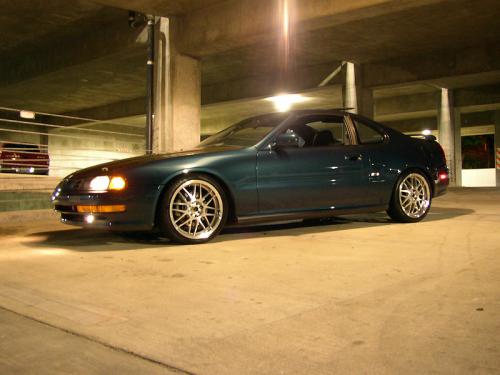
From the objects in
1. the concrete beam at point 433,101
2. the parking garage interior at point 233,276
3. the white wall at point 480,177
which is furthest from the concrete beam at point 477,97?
the white wall at point 480,177

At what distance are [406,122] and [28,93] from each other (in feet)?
71.7

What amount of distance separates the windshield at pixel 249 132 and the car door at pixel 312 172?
7.4 inches

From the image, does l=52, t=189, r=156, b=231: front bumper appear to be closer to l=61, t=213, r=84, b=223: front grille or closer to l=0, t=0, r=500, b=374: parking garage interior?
l=61, t=213, r=84, b=223: front grille

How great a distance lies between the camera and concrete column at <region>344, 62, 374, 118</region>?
1964cm

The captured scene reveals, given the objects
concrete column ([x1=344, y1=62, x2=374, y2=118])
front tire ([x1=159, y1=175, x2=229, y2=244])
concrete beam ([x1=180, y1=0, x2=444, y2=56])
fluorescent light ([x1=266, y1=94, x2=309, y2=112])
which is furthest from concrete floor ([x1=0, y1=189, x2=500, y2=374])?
fluorescent light ([x1=266, y1=94, x2=309, y2=112])

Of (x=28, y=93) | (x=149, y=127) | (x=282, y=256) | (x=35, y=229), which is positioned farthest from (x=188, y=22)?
(x=28, y=93)

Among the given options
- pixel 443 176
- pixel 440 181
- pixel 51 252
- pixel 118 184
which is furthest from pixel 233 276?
pixel 443 176

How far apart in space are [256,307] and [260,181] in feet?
8.58

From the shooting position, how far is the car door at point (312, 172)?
547cm

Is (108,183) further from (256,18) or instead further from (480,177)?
(480,177)

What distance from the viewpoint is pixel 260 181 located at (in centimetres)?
540

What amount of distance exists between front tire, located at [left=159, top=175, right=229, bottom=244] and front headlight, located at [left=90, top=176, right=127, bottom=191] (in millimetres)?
403

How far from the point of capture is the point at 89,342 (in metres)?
2.38

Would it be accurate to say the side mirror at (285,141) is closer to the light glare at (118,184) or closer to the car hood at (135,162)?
Answer: the car hood at (135,162)
